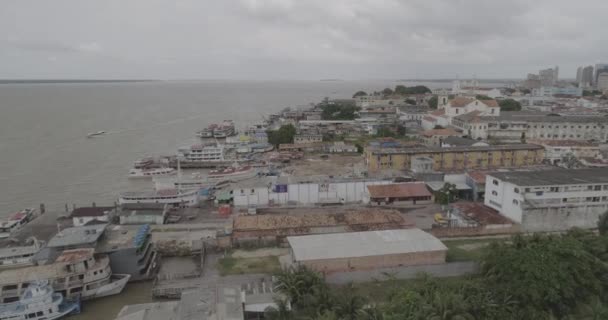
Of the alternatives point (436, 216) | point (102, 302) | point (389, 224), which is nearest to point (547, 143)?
point (436, 216)

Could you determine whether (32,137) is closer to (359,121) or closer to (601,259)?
(359,121)

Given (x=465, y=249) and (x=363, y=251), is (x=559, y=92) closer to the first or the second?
(x=465, y=249)

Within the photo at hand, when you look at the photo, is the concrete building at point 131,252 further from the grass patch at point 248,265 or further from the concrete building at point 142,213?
the concrete building at point 142,213

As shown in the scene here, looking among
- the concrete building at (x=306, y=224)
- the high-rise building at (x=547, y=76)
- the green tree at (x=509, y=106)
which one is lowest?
the concrete building at (x=306, y=224)

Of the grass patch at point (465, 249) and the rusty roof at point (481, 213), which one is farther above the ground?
the rusty roof at point (481, 213)

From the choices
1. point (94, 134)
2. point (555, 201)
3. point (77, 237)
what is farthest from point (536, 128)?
point (94, 134)

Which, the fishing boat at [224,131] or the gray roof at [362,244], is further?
the fishing boat at [224,131]

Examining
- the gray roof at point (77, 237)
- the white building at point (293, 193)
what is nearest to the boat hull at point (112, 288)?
the gray roof at point (77, 237)
